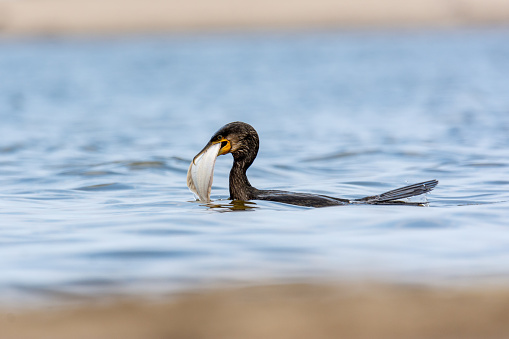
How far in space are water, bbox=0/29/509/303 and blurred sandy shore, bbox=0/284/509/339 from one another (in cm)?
36

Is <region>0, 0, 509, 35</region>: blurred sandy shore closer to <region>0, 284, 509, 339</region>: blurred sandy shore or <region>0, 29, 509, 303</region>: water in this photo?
Answer: <region>0, 29, 509, 303</region>: water

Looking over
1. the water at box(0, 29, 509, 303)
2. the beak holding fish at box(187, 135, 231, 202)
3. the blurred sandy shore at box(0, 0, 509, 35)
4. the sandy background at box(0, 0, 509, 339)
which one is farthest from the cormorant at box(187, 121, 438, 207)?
the blurred sandy shore at box(0, 0, 509, 35)

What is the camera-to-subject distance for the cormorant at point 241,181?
277 inches

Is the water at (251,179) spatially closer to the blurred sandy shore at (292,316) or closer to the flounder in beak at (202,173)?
the flounder in beak at (202,173)

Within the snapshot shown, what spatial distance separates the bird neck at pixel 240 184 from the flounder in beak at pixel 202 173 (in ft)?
1.70

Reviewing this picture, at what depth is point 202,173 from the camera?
704 cm

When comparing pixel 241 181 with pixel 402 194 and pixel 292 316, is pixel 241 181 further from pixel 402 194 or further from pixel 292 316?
pixel 292 316

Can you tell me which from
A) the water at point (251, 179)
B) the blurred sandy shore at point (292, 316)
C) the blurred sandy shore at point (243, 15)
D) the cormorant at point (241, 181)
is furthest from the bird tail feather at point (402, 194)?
the blurred sandy shore at point (243, 15)

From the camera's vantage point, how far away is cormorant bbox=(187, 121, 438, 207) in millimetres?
7043

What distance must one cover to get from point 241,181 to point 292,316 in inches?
167

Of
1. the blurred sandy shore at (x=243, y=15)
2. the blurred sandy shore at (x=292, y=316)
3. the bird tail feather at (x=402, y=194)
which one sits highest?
the blurred sandy shore at (x=243, y=15)

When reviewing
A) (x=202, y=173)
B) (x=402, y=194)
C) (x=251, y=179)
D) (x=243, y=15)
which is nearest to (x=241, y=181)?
(x=202, y=173)

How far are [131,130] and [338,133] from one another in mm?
4594

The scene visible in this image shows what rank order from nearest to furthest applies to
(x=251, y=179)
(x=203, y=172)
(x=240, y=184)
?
(x=203, y=172) < (x=240, y=184) < (x=251, y=179)
